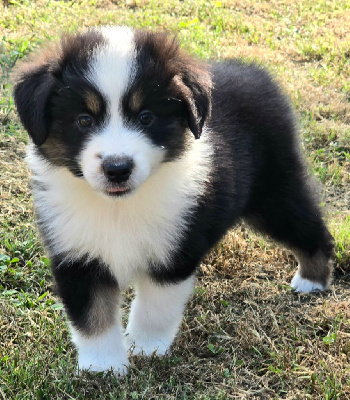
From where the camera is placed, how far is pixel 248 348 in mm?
3547

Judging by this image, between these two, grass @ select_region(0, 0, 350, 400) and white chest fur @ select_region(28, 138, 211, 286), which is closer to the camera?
white chest fur @ select_region(28, 138, 211, 286)

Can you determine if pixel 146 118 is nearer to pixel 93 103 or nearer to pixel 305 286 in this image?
pixel 93 103

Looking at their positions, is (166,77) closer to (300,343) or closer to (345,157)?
(300,343)

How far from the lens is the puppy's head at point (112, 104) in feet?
8.84

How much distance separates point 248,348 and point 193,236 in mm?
748

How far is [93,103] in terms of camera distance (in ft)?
8.91

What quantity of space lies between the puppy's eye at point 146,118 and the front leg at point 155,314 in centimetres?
84

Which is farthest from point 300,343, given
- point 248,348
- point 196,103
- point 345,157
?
point 345,157

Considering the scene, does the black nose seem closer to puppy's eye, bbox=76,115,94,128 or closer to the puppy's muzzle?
the puppy's muzzle

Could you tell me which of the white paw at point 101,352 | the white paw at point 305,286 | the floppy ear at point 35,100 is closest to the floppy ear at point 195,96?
the floppy ear at point 35,100

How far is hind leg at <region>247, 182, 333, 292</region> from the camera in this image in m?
3.98

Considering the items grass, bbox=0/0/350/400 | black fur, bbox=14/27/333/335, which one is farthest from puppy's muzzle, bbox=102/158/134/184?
grass, bbox=0/0/350/400

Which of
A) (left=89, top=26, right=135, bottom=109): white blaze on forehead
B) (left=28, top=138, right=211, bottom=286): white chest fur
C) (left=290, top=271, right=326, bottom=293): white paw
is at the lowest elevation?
(left=290, top=271, right=326, bottom=293): white paw

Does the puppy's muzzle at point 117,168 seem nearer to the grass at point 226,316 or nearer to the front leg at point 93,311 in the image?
the front leg at point 93,311
